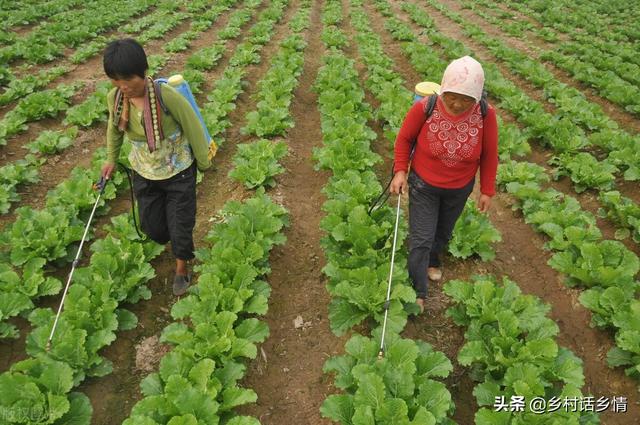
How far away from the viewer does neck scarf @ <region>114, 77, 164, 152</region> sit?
10.5ft

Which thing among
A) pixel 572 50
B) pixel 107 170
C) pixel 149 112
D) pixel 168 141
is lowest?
pixel 572 50

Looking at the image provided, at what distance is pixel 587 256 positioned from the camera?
184 inches

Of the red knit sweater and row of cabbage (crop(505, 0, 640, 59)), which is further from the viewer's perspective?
row of cabbage (crop(505, 0, 640, 59))

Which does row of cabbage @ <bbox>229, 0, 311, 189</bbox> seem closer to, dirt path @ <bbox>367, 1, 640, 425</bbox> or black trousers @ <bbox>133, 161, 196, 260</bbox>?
black trousers @ <bbox>133, 161, 196, 260</bbox>

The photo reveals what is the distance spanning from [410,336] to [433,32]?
1390 centimetres

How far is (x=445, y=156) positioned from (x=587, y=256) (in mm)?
2536

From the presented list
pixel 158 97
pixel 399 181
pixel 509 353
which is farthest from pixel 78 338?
pixel 509 353

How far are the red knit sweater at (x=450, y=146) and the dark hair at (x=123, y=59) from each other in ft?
6.65

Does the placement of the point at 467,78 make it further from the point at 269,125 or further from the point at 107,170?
the point at 269,125

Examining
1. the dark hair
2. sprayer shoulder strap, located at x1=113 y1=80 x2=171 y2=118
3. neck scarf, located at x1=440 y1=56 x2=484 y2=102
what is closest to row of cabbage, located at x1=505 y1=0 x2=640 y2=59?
neck scarf, located at x1=440 y1=56 x2=484 y2=102

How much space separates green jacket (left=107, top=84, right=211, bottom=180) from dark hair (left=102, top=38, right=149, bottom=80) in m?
0.36

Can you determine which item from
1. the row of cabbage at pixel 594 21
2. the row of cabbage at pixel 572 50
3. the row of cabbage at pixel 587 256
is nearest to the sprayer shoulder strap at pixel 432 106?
the row of cabbage at pixel 587 256

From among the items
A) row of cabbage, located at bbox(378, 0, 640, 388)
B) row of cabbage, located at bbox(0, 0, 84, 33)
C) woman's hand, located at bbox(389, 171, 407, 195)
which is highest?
woman's hand, located at bbox(389, 171, 407, 195)

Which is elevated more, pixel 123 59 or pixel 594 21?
pixel 123 59
